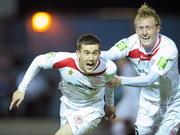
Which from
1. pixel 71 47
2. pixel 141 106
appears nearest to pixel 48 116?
pixel 71 47


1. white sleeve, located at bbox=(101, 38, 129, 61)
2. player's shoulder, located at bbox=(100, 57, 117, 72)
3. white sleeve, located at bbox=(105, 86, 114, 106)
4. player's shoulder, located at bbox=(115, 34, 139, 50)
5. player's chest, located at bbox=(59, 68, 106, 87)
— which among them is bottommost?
white sleeve, located at bbox=(105, 86, 114, 106)

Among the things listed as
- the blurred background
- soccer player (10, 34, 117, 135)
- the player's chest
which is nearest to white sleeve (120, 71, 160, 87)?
soccer player (10, 34, 117, 135)

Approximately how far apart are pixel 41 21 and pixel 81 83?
4.81 m

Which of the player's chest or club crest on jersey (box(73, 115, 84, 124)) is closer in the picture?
the player's chest

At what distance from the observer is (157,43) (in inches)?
350

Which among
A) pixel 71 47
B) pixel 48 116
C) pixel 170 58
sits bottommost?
pixel 48 116

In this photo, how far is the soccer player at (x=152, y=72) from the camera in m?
8.68

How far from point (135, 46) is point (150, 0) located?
11.3ft

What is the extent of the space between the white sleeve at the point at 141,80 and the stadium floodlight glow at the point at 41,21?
4.84m

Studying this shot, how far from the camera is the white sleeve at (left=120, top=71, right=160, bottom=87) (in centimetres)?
848

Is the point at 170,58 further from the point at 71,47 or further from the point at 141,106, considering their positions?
the point at 71,47

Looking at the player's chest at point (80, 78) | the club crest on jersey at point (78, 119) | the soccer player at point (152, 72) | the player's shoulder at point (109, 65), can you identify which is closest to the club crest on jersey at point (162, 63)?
the soccer player at point (152, 72)

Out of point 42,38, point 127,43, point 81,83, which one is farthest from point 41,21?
point 81,83

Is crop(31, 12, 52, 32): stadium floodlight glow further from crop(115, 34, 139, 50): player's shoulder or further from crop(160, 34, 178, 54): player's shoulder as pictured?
crop(160, 34, 178, 54): player's shoulder
